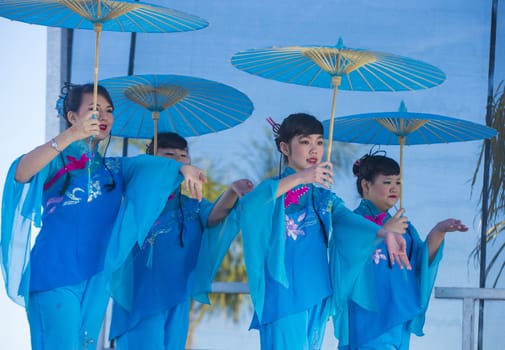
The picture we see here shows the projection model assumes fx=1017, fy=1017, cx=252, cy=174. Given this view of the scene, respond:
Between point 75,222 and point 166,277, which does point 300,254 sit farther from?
point 75,222

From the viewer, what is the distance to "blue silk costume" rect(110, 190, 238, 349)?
4551mm

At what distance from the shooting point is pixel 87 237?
4000mm

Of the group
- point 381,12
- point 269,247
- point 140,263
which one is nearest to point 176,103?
point 140,263

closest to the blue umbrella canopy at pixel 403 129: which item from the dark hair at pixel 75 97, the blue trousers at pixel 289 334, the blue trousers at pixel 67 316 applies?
the blue trousers at pixel 289 334

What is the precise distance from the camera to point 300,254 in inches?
166

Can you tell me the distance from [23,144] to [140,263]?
1244 mm

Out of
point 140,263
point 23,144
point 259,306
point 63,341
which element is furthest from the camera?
point 23,144

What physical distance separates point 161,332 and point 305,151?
106cm

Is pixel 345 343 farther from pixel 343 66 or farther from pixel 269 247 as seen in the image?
pixel 343 66

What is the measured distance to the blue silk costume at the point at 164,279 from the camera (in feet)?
14.9

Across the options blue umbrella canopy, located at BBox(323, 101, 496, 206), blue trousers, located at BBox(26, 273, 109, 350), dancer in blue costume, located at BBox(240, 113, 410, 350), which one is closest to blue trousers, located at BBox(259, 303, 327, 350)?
dancer in blue costume, located at BBox(240, 113, 410, 350)

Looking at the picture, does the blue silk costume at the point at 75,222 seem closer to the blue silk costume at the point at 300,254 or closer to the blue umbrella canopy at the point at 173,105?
the blue silk costume at the point at 300,254

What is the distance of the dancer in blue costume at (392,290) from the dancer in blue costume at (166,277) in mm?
763

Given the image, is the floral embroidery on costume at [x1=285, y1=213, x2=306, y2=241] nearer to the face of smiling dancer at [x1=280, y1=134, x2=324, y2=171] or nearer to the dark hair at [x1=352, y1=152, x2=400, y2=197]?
the face of smiling dancer at [x1=280, y1=134, x2=324, y2=171]
